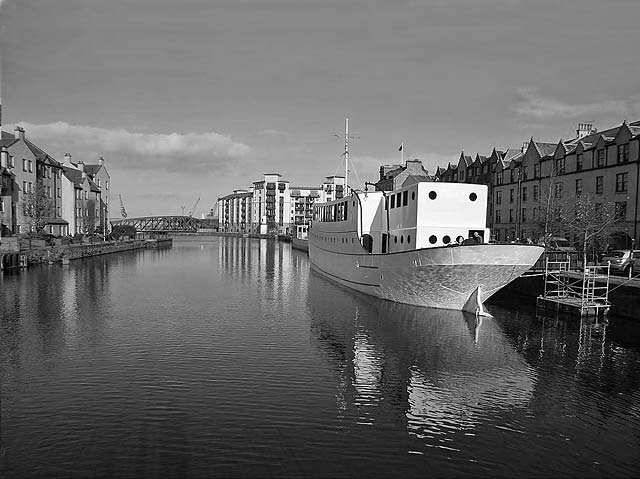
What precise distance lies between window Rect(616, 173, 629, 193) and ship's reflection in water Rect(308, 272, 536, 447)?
2890 cm

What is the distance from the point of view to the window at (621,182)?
157 ft

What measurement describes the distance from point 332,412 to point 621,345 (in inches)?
639

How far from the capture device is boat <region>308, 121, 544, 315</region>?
28.0m

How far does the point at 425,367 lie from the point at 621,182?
39666 mm

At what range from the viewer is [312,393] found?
16.4 meters

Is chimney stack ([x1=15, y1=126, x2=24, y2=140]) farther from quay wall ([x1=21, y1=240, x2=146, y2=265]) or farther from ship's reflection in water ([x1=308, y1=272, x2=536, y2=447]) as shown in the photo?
ship's reflection in water ([x1=308, y1=272, x2=536, y2=447])

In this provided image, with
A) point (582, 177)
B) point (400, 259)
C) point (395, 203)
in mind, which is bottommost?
point (400, 259)

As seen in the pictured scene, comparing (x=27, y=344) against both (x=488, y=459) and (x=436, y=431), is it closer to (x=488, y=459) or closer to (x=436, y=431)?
(x=436, y=431)

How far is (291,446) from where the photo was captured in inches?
500

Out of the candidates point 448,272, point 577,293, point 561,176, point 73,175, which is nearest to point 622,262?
point 577,293

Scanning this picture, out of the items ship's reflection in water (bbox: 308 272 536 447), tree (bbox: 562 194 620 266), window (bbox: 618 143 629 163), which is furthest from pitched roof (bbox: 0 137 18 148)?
window (bbox: 618 143 629 163)

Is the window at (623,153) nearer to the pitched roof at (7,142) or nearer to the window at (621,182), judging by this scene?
the window at (621,182)

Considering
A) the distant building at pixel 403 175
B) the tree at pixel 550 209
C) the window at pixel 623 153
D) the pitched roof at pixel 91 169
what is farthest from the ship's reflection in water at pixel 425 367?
the pitched roof at pixel 91 169

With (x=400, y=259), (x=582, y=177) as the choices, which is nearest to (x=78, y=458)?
(x=400, y=259)
